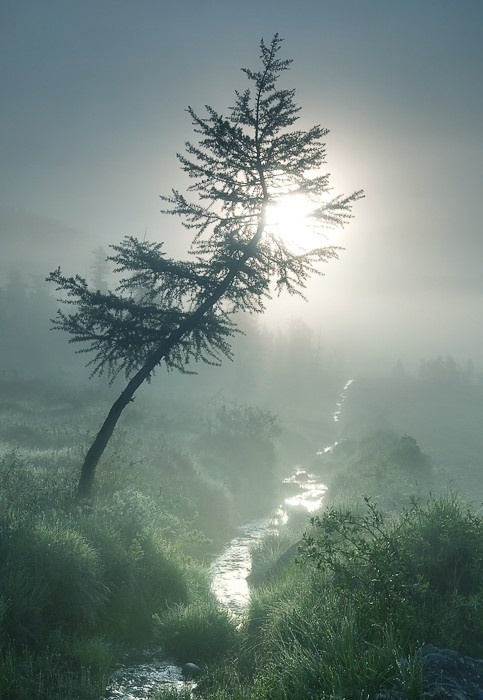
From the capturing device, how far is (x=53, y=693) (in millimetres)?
6293

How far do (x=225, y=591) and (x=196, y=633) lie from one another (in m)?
5.44

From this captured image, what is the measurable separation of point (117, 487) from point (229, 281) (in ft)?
27.8

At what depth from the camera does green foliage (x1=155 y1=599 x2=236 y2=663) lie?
907 cm

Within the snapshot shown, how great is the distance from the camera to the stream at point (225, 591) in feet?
25.1

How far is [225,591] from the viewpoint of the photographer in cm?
1448

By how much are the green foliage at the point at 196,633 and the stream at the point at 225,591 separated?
0.36 m

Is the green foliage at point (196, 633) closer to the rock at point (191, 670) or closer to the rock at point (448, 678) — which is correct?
the rock at point (191, 670)

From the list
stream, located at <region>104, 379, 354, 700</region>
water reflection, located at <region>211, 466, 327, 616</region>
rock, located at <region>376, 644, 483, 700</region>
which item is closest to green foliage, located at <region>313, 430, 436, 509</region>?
water reflection, located at <region>211, 466, 327, 616</region>

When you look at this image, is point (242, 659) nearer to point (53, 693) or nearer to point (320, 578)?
point (320, 578)

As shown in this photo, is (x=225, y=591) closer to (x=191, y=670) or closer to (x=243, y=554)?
(x=243, y=554)

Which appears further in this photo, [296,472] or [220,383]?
[220,383]

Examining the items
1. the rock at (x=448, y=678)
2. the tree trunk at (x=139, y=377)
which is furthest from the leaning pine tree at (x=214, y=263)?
the rock at (x=448, y=678)

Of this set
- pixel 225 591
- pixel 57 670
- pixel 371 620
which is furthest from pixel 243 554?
pixel 371 620

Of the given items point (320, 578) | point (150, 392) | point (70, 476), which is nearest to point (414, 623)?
point (320, 578)
